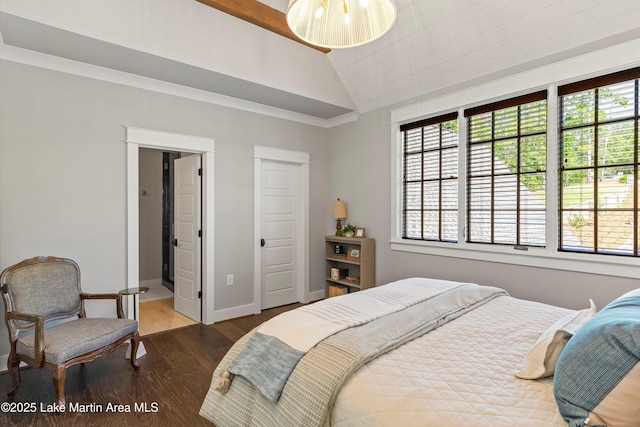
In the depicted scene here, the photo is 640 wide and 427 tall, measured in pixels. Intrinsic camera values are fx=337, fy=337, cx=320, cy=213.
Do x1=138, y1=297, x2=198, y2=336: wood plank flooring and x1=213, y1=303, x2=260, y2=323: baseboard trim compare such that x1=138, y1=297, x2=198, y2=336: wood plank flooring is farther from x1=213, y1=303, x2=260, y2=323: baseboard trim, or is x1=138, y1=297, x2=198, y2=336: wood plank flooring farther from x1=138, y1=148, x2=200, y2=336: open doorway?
x1=138, y1=148, x2=200, y2=336: open doorway

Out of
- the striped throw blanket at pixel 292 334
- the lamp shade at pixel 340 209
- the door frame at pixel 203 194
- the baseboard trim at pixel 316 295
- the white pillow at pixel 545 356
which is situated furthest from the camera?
the baseboard trim at pixel 316 295

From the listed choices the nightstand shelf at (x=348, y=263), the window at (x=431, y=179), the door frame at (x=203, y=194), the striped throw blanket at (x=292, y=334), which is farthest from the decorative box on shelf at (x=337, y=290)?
the striped throw blanket at (x=292, y=334)

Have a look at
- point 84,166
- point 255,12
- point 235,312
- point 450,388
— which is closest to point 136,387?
point 235,312

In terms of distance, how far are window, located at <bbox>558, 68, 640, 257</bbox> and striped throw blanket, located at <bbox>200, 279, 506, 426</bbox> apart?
4.61 ft

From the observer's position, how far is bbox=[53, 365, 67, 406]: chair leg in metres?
2.14

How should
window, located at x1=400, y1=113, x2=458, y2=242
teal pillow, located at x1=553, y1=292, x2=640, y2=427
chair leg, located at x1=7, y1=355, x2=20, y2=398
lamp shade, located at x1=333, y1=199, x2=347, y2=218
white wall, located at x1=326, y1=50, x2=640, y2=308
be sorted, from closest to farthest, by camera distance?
teal pillow, located at x1=553, y1=292, x2=640, y2=427, chair leg, located at x1=7, y1=355, x2=20, y2=398, white wall, located at x1=326, y1=50, x2=640, y2=308, window, located at x1=400, y1=113, x2=458, y2=242, lamp shade, located at x1=333, y1=199, x2=347, y2=218

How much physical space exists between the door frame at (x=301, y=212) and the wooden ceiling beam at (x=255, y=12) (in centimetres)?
135

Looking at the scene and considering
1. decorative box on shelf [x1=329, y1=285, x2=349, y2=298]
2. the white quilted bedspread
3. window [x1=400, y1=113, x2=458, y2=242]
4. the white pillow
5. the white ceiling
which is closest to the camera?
the white quilted bedspread

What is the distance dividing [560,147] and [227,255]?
3.49 meters

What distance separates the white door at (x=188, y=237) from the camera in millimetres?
3883

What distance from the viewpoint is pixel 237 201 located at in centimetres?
405

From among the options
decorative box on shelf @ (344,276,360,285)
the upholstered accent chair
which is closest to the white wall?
decorative box on shelf @ (344,276,360,285)

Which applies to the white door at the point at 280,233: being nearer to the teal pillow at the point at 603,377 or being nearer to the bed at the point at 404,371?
the bed at the point at 404,371

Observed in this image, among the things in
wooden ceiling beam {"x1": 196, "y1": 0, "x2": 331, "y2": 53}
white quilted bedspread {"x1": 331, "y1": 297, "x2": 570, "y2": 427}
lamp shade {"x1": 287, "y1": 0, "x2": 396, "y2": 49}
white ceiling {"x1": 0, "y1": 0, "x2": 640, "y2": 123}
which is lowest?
white quilted bedspread {"x1": 331, "y1": 297, "x2": 570, "y2": 427}
